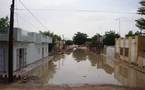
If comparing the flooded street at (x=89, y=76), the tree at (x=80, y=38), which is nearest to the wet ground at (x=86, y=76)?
the flooded street at (x=89, y=76)

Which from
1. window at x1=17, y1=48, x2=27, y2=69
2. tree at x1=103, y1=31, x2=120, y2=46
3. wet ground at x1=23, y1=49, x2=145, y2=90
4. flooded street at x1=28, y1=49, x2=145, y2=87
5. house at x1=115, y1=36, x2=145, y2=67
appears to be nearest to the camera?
wet ground at x1=23, y1=49, x2=145, y2=90

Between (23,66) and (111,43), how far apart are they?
187ft

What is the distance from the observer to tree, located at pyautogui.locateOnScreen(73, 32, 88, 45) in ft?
502

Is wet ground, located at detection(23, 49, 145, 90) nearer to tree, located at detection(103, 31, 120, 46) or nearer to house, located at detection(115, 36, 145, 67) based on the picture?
house, located at detection(115, 36, 145, 67)

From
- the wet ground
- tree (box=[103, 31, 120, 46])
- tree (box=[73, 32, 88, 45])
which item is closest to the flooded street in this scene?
the wet ground

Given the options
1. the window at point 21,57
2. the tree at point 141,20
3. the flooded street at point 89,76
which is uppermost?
the tree at point 141,20

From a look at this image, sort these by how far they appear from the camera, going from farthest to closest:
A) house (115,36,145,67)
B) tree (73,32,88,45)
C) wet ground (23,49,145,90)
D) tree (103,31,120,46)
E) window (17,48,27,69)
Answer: tree (73,32,88,45) < tree (103,31,120,46) < house (115,36,145,67) < window (17,48,27,69) < wet ground (23,49,145,90)

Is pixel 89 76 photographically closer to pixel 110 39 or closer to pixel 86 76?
pixel 86 76

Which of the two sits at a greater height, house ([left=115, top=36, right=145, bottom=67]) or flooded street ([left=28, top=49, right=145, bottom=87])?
house ([left=115, top=36, right=145, bottom=67])

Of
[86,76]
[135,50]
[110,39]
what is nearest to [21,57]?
[86,76]

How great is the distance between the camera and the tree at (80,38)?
153000 mm

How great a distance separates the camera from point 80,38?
15475 cm

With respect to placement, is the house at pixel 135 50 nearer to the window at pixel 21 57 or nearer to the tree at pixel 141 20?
the tree at pixel 141 20

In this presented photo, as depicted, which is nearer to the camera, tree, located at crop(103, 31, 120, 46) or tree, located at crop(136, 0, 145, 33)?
tree, located at crop(136, 0, 145, 33)
